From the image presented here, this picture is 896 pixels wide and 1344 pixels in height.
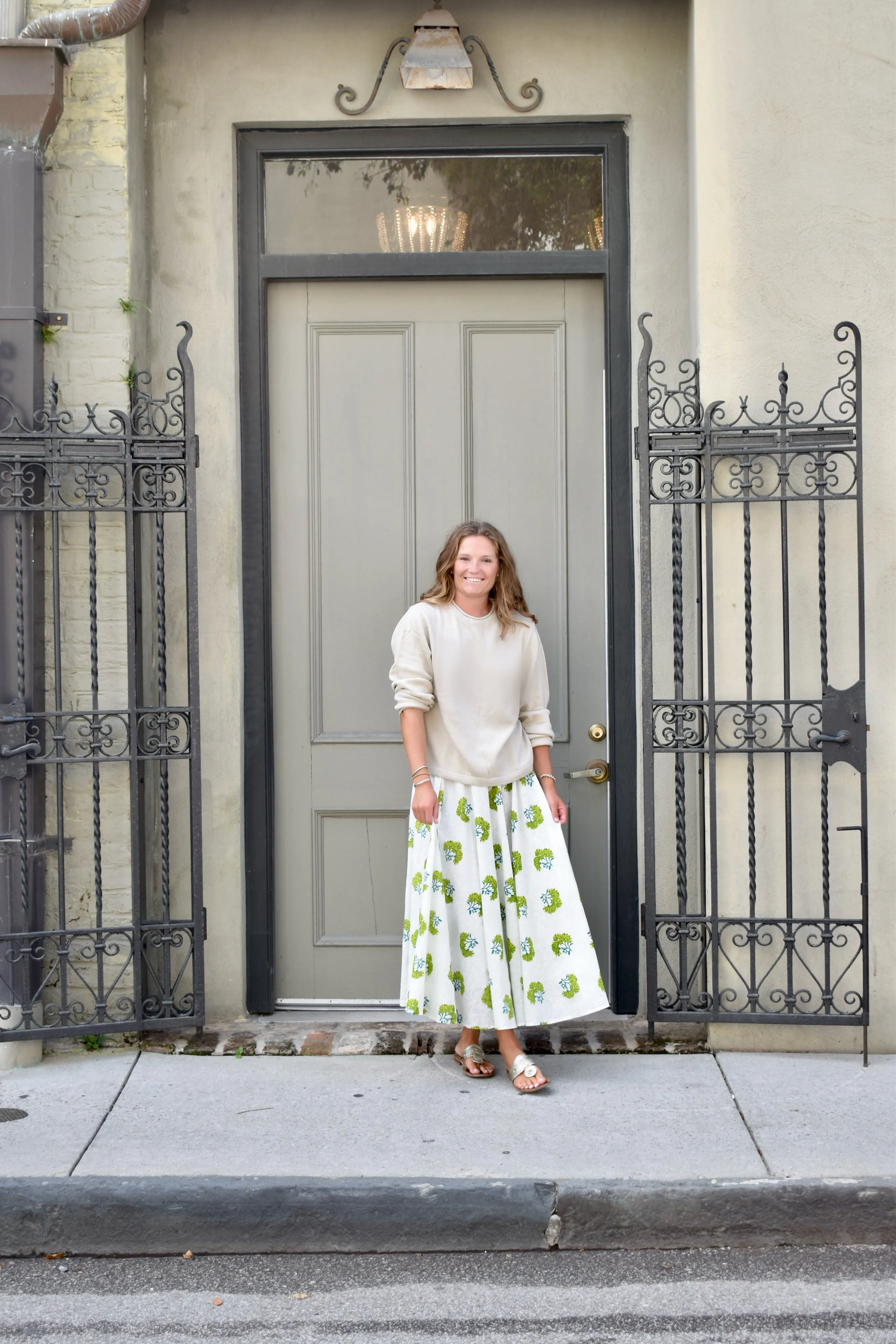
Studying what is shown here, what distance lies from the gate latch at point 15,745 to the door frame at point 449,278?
861 millimetres

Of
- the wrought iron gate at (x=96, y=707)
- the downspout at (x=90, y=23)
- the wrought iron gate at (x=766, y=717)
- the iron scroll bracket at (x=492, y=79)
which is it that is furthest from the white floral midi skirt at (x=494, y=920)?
the downspout at (x=90, y=23)

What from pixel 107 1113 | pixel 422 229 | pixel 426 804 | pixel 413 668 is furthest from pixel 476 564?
pixel 107 1113

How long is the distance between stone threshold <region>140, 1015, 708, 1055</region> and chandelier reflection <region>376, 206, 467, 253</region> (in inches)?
123

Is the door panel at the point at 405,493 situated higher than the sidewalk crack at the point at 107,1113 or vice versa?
the door panel at the point at 405,493

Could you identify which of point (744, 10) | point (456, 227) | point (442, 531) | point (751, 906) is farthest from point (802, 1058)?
point (744, 10)

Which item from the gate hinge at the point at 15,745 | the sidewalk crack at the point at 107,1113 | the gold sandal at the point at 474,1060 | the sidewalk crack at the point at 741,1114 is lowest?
the sidewalk crack at the point at 741,1114

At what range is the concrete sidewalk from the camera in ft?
11.2

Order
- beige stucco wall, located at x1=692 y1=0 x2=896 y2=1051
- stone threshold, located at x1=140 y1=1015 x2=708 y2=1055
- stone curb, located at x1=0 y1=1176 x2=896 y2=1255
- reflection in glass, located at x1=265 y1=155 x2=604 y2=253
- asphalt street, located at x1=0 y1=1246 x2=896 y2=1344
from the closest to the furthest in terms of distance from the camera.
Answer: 1. asphalt street, located at x1=0 y1=1246 x2=896 y2=1344
2. stone curb, located at x1=0 y1=1176 x2=896 y2=1255
3. beige stucco wall, located at x1=692 y1=0 x2=896 y2=1051
4. stone threshold, located at x1=140 y1=1015 x2=708 y2=1055
5. reflection in glass, located at x1=265 y1=155 x2=604 y2=253

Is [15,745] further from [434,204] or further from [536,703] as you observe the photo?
[434,204]

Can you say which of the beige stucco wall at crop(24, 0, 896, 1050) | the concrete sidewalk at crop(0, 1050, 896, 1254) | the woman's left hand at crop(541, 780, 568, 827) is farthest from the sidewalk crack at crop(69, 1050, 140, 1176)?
the woman's left hand at crop(541, 780, 568, 827)

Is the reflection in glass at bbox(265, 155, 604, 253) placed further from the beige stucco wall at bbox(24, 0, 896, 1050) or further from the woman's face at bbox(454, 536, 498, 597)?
the woman's face at bbox(454, 536, 498, 597)

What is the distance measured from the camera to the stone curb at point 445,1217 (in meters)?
3.40

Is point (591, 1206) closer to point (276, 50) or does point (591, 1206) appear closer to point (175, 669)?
point (175, 669)

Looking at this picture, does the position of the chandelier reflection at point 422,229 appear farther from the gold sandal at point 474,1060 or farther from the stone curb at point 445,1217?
the stone curb at point 445,1217
